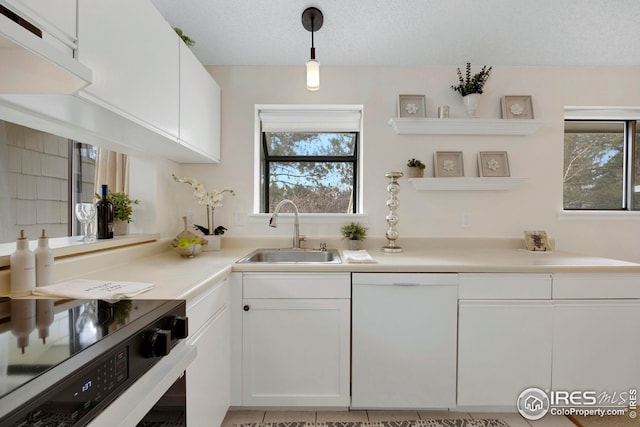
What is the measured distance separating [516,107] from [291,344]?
224cm

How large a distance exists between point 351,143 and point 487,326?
1605 millimetres

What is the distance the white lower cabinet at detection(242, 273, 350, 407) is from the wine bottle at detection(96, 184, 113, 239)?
76 cm

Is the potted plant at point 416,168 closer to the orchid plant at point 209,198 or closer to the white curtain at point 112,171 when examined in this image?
the orchid plant at point 209,198

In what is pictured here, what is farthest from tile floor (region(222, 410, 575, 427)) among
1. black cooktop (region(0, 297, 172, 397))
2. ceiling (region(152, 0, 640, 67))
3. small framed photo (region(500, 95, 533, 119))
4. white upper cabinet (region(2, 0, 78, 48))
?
ceiling (region(152, 0, 640, 67))

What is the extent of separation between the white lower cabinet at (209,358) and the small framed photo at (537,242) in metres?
2.04

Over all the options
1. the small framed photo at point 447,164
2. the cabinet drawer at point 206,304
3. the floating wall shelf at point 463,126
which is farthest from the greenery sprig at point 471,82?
the cabinet drawer at point 206,304

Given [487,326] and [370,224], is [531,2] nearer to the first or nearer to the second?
[370,224]

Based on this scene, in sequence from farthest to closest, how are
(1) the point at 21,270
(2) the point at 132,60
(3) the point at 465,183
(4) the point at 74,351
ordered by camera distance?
(3) the point at 465,183
(2) the point at 132,60
(1) the point at 21,270
(4) the point at 74,351

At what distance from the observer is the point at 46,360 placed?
22.5 inches

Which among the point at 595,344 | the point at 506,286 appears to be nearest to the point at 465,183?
the point at 506,286

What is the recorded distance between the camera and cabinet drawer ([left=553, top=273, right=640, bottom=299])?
5.30 ft

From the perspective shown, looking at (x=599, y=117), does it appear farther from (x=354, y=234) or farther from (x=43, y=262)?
(x=43, y=262)

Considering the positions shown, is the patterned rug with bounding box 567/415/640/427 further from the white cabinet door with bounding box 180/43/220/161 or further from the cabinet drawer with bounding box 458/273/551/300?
the white cabinet door with bounding box 180/43/220/161

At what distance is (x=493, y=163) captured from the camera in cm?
224
